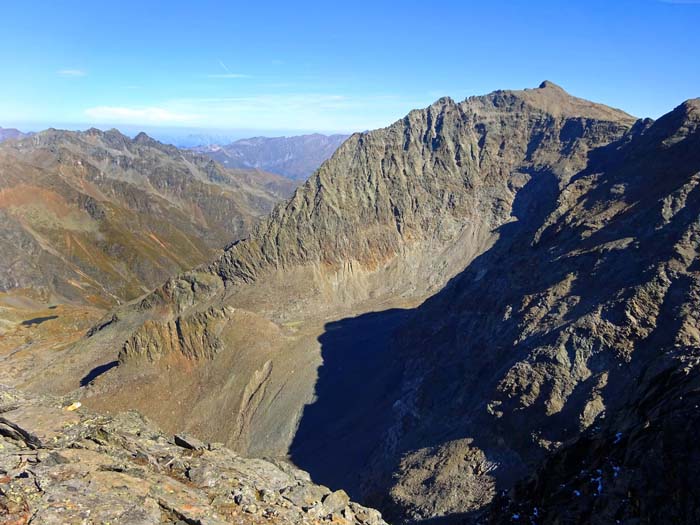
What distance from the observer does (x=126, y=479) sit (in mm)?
14469

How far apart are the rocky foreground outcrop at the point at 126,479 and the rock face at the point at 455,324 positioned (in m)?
8.55

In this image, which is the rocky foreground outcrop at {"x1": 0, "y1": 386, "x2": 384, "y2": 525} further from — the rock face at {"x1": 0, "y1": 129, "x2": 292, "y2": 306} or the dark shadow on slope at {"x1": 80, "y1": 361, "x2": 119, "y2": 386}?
the rock face at {"x1": 0, "y1": 129, "x2": 292, "y2": 306}

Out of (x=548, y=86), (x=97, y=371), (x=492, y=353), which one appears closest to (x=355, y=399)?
(x=492, y=353)

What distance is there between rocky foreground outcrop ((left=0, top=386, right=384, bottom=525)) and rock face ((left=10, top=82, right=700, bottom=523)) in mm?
8553

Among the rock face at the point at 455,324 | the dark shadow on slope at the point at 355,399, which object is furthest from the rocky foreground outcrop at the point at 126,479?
the dark shadow on slope at the point at 355,399

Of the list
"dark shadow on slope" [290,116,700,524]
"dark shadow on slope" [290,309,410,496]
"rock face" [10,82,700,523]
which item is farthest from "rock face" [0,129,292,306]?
"dark shadow on slope" [290,116,700,524]

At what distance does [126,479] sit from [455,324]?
39428 millimetres

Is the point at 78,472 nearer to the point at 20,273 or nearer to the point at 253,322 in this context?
the point at 253,322

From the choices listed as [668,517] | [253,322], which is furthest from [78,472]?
[253,322]

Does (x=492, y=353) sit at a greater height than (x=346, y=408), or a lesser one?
greater

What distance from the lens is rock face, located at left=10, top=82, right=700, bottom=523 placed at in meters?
28.0

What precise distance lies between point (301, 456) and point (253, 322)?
19418mm

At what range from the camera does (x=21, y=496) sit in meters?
12.1

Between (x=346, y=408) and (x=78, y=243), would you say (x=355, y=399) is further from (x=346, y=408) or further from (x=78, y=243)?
(x=78, y=243)
